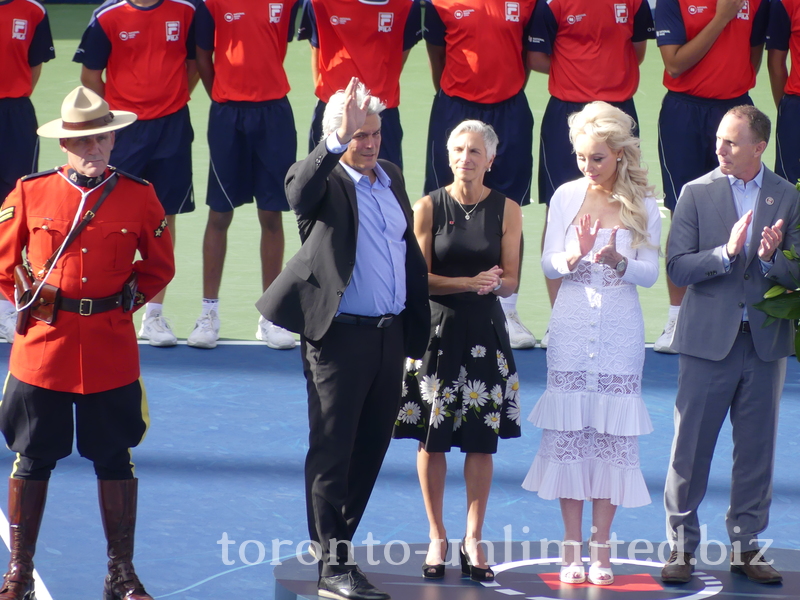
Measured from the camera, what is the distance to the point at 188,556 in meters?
5.22

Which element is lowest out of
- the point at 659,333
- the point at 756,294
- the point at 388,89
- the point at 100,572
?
the point at 100,572

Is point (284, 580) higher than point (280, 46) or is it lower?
lower

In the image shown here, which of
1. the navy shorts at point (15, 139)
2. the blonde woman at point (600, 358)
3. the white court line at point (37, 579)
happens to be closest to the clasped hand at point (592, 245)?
the blonde woman at point (600, 358)

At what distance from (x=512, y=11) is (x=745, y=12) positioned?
1.48 metres

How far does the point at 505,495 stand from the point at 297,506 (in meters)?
1.01

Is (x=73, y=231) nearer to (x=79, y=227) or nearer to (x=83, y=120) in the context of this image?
(x=79, y=227)

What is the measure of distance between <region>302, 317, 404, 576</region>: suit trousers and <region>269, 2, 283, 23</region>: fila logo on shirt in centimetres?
381

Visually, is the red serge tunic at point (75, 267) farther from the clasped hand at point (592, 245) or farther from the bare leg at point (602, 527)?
the bare leg at point (602, 527)

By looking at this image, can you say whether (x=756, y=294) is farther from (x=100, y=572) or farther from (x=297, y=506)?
(x=100, y=572)

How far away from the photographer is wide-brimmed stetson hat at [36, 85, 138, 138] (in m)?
4.55

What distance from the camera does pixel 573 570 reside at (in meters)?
4.93

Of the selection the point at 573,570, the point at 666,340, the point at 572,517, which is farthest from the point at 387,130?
the point at 573,570

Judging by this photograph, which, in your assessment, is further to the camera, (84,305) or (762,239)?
(762,239)

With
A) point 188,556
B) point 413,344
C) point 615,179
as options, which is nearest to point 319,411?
point 413,344
